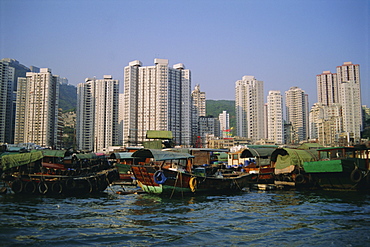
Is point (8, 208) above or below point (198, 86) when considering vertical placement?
below

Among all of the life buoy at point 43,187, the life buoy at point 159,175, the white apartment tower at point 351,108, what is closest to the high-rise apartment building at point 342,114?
the white apartment tower at point 351,108

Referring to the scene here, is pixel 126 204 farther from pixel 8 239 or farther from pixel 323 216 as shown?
pixel 323 216

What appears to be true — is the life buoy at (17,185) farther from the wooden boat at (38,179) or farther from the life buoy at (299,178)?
the life buoy at (299,178)

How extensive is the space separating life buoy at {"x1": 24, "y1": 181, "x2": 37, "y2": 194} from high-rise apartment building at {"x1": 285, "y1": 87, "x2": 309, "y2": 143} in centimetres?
10937

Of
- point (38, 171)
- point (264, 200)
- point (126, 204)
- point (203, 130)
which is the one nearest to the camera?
point (126, 204)

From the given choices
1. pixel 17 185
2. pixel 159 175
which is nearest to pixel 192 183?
pixel 159 175

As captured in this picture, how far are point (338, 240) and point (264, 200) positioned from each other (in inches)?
311

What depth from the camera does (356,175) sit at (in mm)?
17984

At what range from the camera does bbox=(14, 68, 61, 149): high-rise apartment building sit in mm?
82750

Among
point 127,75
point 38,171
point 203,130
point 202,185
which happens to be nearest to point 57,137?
point 127,75

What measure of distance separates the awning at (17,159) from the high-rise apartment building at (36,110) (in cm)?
6705

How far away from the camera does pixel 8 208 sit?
44.4ft

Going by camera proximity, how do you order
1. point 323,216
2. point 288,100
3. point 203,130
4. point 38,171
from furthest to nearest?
point 288,100 < point 203,130 < point 38,171 < point 323,216

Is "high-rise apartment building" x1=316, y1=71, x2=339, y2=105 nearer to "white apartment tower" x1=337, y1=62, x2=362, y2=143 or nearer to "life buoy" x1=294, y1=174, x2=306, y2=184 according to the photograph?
"white apartment tower" x1=337, y1=62, x2=362, y2=143
